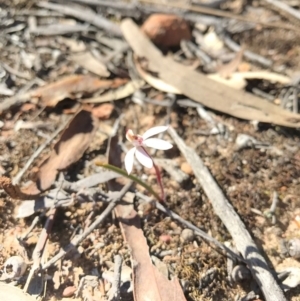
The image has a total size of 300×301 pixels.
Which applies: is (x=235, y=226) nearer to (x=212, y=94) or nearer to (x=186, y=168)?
(x=186, y=168)

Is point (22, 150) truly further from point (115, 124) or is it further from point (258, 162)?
point (258, 162)

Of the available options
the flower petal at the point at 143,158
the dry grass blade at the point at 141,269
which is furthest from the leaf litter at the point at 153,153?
the flower petal at the point at 143,158

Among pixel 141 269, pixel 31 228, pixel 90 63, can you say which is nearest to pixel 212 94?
pixel 90 63

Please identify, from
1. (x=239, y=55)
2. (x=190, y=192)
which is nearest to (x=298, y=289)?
(x=190, y=192)

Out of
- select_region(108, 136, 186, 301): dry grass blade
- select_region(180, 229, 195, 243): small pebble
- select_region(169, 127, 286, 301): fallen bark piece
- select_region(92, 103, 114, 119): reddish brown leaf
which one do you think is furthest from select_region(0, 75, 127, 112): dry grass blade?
select_region(180, 229, 195, 243): small pebble

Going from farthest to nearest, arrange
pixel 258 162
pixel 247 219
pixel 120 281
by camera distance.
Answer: pixel 258 162 → pixel 247 219 → pixel 120 281

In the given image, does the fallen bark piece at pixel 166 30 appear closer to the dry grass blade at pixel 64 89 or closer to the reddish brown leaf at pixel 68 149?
the dry grass blade at pixel 64 89

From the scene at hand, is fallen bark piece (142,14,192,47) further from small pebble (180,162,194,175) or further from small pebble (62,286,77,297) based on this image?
small pebble (62,286,77,297)
